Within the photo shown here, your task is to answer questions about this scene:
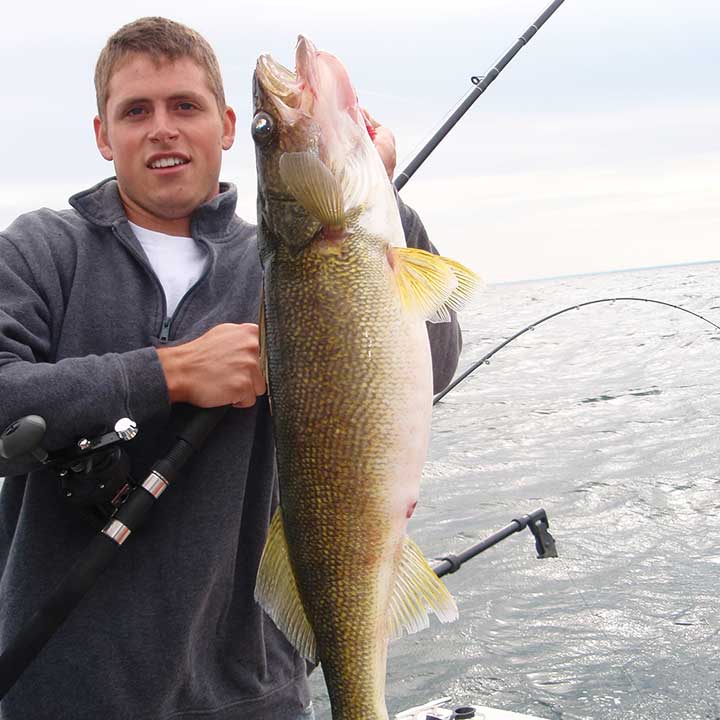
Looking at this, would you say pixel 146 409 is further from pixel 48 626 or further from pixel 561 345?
pixel 561 345

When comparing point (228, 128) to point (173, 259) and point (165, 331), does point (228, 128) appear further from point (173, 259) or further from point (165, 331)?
point (165, 331)

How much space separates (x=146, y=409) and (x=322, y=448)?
48 cm

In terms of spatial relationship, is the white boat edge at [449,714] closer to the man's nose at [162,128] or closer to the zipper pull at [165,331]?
the zipper pull at [165,331]

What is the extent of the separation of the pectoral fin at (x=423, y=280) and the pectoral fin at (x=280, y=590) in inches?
25.3

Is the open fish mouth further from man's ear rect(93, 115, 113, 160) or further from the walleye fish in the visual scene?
man's ear rect(93, 115, 113, 160)

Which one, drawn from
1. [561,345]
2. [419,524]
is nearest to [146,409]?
[419,524]

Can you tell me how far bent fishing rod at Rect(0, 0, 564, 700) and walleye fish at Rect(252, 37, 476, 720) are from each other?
0.31 meters

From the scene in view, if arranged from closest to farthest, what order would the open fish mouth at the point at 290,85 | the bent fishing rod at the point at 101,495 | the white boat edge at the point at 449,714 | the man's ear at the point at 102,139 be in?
the bent fishing rod at the point at 101,495, the open fish mouth at the point at 290,85, the man's ear at the point at 102,139, the white boat edge at the point at 449,714

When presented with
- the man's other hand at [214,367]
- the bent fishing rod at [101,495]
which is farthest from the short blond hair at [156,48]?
the bent fishing rod at [101,495]

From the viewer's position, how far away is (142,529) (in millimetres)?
2256

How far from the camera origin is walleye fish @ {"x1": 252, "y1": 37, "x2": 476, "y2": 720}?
196 centimetres

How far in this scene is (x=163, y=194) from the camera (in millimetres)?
2438

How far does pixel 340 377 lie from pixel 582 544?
8297mm

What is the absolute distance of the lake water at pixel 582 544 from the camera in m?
6.49
